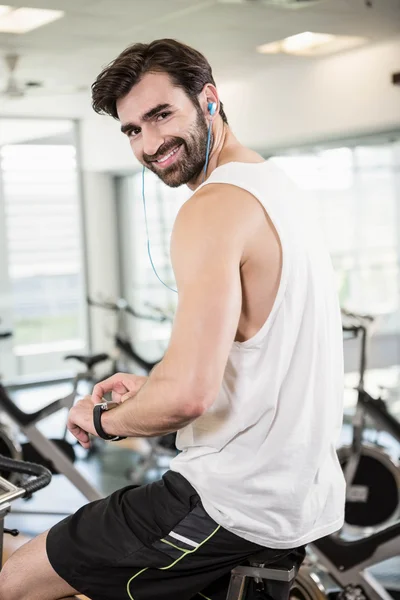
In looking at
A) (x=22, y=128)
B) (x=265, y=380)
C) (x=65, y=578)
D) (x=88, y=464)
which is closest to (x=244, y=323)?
(x=265, y=380)

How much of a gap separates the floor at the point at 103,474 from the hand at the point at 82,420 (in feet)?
8.08

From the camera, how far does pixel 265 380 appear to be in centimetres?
122

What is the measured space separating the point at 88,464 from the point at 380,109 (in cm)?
307

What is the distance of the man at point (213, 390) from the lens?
1.15 metres

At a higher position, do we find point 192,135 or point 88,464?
point 192,135

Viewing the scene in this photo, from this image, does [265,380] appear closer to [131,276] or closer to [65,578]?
[65,578]

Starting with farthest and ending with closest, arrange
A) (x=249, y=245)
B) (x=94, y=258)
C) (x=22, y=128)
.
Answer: (x=94, y=258)
(x=22, y=128)
(x=249, y=245)

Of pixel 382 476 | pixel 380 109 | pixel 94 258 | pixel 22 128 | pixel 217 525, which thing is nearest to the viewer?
pixel 217 525

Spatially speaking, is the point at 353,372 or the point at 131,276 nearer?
the point at 353,372

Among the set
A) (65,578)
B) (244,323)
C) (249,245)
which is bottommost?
(65,578)

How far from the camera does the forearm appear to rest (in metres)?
1.15

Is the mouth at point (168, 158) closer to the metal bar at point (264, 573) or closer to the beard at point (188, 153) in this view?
the beard at point (188, 153)

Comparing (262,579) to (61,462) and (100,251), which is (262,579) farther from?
(100,251)

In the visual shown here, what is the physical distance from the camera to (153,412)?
1178 millimetres
